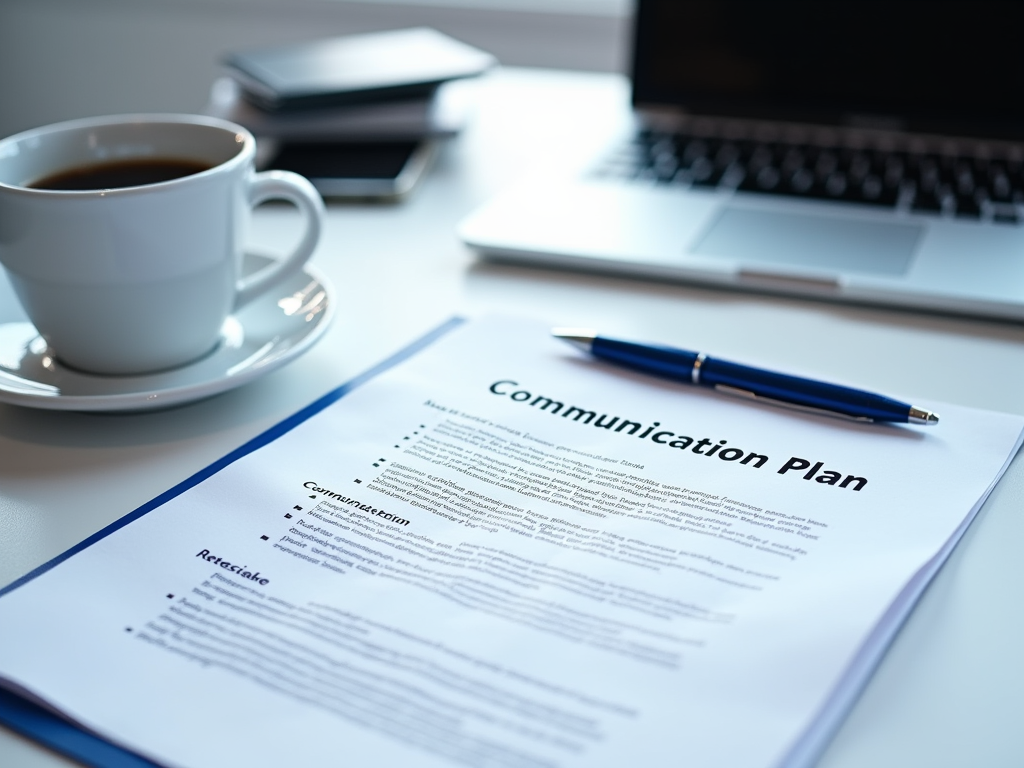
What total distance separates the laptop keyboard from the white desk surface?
9cm

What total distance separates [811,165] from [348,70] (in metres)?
0.44

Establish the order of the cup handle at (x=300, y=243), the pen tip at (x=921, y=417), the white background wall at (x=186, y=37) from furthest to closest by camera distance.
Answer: the white background wall at (x=186, y=37) → the cup handle at (x=300, y=243) → the pen tip at (x=921, y=417)

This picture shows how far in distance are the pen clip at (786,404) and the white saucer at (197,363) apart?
23 cm

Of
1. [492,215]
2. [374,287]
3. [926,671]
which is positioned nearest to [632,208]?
[492,215]

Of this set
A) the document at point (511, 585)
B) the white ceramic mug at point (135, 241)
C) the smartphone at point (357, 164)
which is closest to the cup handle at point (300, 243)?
the white ceramic mug at point (135, 241)

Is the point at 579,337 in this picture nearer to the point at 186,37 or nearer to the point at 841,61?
the point at 841,61

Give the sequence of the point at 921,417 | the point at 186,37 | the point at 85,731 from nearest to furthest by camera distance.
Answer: the point at 85,731 → the point at 921,417 → the point at 186,37

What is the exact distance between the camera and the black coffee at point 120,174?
Answer: 23.9 inches

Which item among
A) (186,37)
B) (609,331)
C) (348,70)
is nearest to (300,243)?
(609,331)

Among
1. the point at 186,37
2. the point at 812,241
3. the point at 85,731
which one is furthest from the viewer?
the point at 186,37

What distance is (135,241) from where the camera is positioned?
549mm

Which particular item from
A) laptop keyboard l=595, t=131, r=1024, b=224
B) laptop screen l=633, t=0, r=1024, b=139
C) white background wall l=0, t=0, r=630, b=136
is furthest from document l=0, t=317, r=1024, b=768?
white background wall l=0, t=0, r=630, b=136

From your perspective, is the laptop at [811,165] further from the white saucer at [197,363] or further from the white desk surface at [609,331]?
the white saucer at [197,363]

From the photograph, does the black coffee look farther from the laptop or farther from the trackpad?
the trackpad
